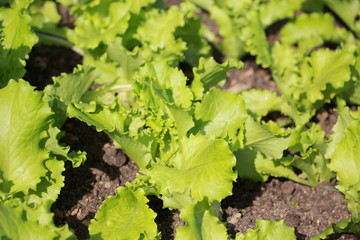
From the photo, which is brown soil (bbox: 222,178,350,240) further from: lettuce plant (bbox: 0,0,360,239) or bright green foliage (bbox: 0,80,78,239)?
bright green foliage (bbox: 0,80,78,239)

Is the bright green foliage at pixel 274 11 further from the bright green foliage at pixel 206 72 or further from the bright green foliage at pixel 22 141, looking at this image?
the bright green foliage at pixel 22 141

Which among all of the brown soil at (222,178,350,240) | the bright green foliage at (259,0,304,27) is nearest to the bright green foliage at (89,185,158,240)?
the brown soil at (222,178,350,240)

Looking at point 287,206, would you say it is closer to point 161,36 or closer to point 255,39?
point 255,39

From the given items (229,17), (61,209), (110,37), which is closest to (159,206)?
(61,209)

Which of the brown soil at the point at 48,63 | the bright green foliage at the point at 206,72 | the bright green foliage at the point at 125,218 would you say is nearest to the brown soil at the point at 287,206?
the bright green foliage at the point at 125,218

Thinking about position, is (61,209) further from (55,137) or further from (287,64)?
(287,64)

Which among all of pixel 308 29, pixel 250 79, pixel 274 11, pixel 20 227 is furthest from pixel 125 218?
pixel 308 29
